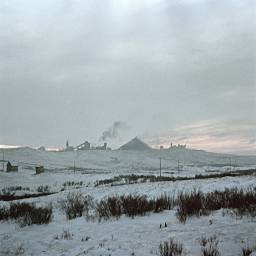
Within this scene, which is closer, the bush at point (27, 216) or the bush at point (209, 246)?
the bush at point (209, 246)

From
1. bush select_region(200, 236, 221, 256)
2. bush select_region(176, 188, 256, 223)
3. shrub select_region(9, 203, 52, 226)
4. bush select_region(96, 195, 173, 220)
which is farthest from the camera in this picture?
shrub select_region(9, 203, 52, 226)

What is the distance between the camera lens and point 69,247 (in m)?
6.68

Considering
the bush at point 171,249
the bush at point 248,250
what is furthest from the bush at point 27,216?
the bush at point 248,250

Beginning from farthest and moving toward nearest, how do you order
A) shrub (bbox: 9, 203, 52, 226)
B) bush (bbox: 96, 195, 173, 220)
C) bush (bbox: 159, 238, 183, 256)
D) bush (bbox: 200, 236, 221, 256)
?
shrub (bbox: 9, 203, 52, 226)
bush (bbox: 96, 195, 173, 220)
bush (bbox: 159, 238, 183, 256)
bush (bbox: 200, 236, 221, 256)

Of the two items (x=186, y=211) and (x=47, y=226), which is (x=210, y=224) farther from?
(x=47, y=226)

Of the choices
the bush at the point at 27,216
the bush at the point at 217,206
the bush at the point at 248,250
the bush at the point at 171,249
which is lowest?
the bush at the point at 27,216

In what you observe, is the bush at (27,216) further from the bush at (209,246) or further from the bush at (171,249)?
the bush at (209,246)

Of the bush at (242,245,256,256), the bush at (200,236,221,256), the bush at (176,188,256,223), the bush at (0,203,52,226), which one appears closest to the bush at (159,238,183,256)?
the bush at (200,236,221,256)

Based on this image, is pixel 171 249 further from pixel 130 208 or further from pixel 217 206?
pixel 217 206

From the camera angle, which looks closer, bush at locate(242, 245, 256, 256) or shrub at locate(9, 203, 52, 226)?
bush at locate(242, 245, 256, 256)

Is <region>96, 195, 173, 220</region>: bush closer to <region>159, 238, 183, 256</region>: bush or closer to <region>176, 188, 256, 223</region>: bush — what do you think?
<region>176, 188, 256, 223</region>: bush

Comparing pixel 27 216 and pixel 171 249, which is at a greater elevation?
pixel 171 249

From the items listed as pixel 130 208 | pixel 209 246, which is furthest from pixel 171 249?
pixel 130 208

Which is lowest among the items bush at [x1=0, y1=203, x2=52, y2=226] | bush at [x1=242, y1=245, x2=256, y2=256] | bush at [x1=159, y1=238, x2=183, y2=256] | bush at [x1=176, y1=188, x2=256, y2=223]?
bush at [x1=0, y1=203, x2=52, y2=226]
